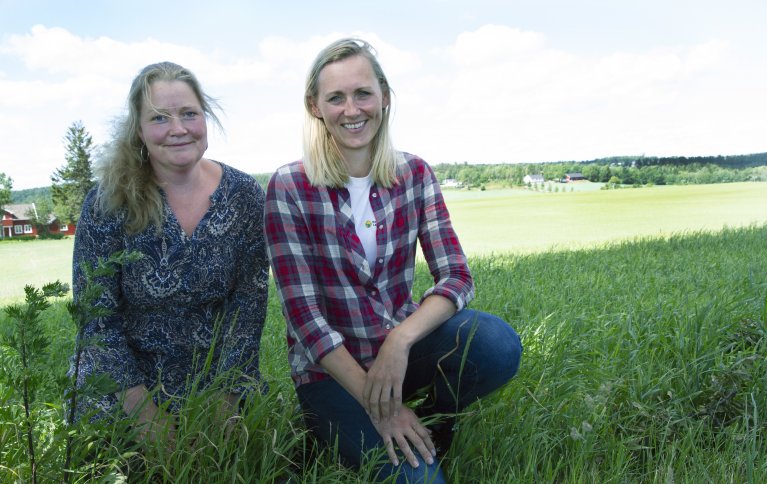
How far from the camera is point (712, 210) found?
13562 millimetres

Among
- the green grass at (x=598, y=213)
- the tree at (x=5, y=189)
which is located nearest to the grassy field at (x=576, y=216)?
the green grass at (x=598, y=213)

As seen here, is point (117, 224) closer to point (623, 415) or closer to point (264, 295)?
point (264, 295)

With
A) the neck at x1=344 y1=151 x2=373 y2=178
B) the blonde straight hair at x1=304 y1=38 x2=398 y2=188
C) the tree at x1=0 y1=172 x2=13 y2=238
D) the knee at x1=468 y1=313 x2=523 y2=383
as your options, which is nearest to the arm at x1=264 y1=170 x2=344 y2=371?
the blonde straight hair at x1=304 y1=38 x2=398 y2=188

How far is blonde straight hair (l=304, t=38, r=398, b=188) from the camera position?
214cm

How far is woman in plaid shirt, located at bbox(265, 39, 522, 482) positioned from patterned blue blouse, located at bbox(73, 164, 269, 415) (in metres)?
0.27

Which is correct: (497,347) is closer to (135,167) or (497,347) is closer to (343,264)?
(343,264)

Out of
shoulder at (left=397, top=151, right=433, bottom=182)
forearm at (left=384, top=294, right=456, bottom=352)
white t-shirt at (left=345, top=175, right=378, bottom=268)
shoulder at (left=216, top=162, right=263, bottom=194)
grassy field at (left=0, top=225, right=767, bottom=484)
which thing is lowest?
grassy field at (left=0, top=225, right=767, bottom=484)

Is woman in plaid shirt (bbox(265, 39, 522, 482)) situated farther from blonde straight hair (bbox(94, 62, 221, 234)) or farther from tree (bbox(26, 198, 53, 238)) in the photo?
tree (bbox(26, 198, 53, 238))

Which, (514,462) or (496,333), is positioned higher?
(496,333)

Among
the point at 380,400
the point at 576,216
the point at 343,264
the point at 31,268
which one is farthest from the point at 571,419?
the point at 31,268

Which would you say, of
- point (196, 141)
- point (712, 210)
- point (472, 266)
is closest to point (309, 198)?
point (196, 141)

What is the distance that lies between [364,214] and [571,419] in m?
1.08

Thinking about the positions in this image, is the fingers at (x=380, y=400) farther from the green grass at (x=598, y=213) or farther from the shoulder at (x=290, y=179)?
the green grass at (x=598, y=213)

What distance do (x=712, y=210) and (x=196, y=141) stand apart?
13731mm
